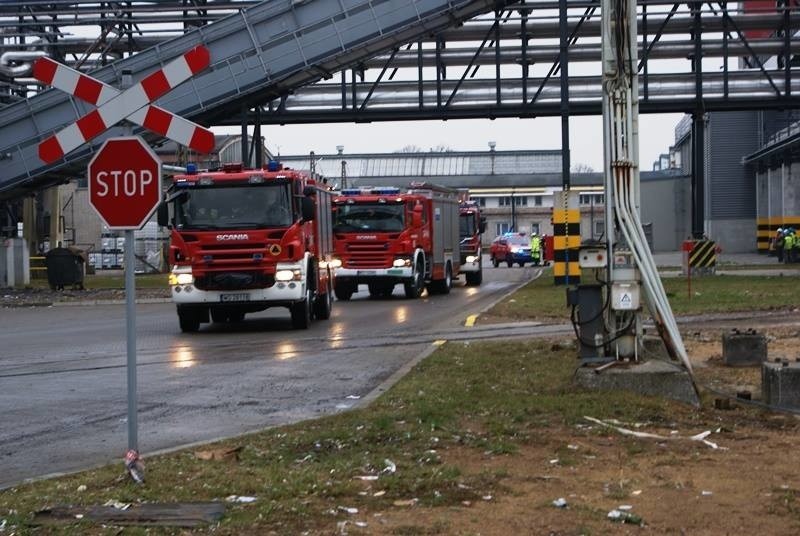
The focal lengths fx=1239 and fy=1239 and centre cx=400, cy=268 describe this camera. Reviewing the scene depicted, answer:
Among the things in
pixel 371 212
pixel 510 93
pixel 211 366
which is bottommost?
pixel 211 366

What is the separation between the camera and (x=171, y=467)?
817cm

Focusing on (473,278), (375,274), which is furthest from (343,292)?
(473,278)

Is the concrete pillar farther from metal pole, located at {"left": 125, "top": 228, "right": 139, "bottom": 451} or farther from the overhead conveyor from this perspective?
metal pole, located at {"left": 125, "top": 228, "right": 139, "bottom": 451}

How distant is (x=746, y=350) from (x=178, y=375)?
6.54 metres

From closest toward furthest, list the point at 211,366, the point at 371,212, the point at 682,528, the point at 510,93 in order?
the point at 682,528
the point at 211,366
the point at 371,212
the point at 510,93

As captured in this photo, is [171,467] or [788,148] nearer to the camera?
[171,467]

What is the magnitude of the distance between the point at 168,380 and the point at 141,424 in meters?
3.51

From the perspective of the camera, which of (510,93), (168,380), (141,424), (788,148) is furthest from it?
(788,148)

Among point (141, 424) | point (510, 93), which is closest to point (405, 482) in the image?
point (141, 424)

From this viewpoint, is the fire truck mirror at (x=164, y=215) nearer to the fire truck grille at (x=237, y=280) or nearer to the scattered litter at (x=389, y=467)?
the fire truck grille at (x=237, y=280)

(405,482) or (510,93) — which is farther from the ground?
(510,93)

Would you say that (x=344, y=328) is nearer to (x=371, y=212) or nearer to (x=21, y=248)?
(x=371, y=212)

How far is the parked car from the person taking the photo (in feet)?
215

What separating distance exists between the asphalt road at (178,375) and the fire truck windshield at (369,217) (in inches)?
189
